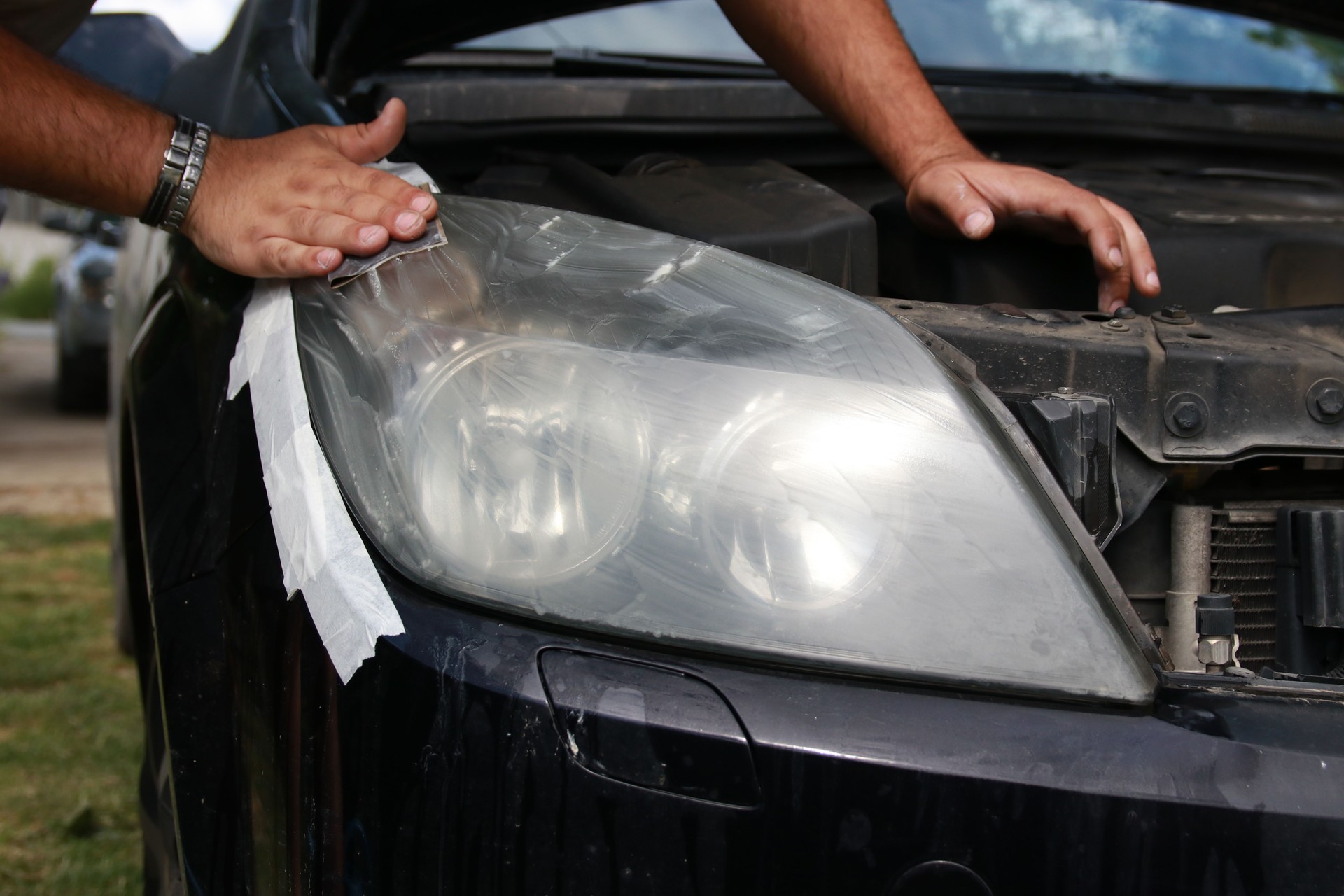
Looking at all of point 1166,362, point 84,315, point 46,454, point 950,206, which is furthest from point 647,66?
point 84,315

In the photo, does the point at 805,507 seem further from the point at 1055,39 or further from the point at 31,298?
the point at 31,298

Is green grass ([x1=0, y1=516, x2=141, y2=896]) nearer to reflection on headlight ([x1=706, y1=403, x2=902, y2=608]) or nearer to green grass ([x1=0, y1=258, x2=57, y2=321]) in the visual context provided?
reflection on headlight ([x1=706, y1=403, x2=902, y2=608])

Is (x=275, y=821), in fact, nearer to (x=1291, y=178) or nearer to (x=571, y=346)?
(x=571, y=346)

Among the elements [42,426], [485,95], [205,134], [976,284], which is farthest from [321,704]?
[42,426]

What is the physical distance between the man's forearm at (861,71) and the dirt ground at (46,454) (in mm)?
3625

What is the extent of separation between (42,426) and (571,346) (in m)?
6.71

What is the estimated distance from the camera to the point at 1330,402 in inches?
40.1

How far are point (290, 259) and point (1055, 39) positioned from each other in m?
1.73

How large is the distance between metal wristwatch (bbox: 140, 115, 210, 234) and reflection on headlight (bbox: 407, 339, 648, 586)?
1.53 ft

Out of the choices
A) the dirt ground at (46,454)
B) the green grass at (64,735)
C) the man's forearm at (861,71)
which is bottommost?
the green grass at (64,735)

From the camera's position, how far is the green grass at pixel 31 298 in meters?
14.8

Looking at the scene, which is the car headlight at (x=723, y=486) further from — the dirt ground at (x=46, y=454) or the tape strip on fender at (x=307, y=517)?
the dirt ground at (x=46, y=454)

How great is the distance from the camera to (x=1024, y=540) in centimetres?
80

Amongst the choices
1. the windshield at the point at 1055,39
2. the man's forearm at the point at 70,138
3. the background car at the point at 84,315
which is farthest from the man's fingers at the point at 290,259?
the background car at the point at 84,315
